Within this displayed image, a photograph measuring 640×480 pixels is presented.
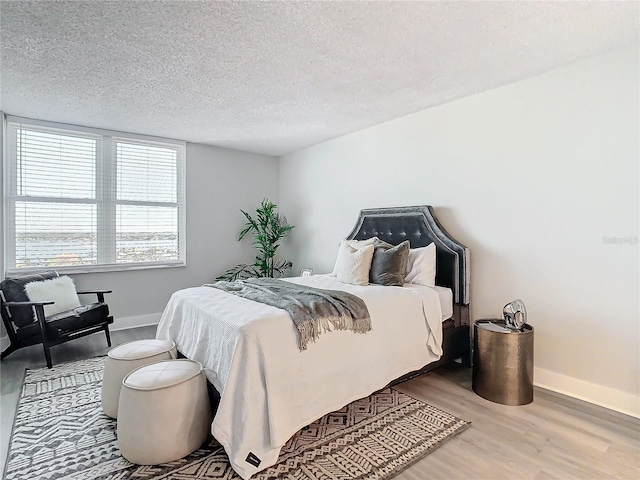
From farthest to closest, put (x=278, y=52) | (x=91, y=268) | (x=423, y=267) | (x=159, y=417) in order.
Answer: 1. (x=91, y=268)
2. (x=423, y=267)
3. (x=278, y=52)
4. (x=159, y=417)

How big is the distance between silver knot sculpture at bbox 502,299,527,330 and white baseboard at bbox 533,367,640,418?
54 cm

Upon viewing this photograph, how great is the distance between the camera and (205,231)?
5234 mm

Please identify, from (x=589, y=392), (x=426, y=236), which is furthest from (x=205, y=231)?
(x=589, y=392)

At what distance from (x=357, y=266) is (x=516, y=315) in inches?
51.9

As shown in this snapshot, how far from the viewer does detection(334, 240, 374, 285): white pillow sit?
3.16 meters

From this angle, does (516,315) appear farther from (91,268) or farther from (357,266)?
(91,268)

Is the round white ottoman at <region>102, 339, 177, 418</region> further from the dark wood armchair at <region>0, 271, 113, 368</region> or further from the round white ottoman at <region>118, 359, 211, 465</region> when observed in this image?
the dark wood armchair at <region>0, 271, 113, 368</region>

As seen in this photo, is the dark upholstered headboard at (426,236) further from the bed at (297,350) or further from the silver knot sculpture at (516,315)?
the silver knot sculpture at (516,315)

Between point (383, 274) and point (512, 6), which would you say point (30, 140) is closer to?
point (383, 274)

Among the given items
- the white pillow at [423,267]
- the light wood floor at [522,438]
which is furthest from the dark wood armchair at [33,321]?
the white pillow at [423,267]

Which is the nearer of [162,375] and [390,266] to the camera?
[162,375]

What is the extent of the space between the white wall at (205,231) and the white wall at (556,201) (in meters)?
2.79

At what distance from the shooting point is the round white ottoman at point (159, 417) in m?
1.82

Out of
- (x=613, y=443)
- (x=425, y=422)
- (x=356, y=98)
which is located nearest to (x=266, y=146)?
(x=356, y=98)
